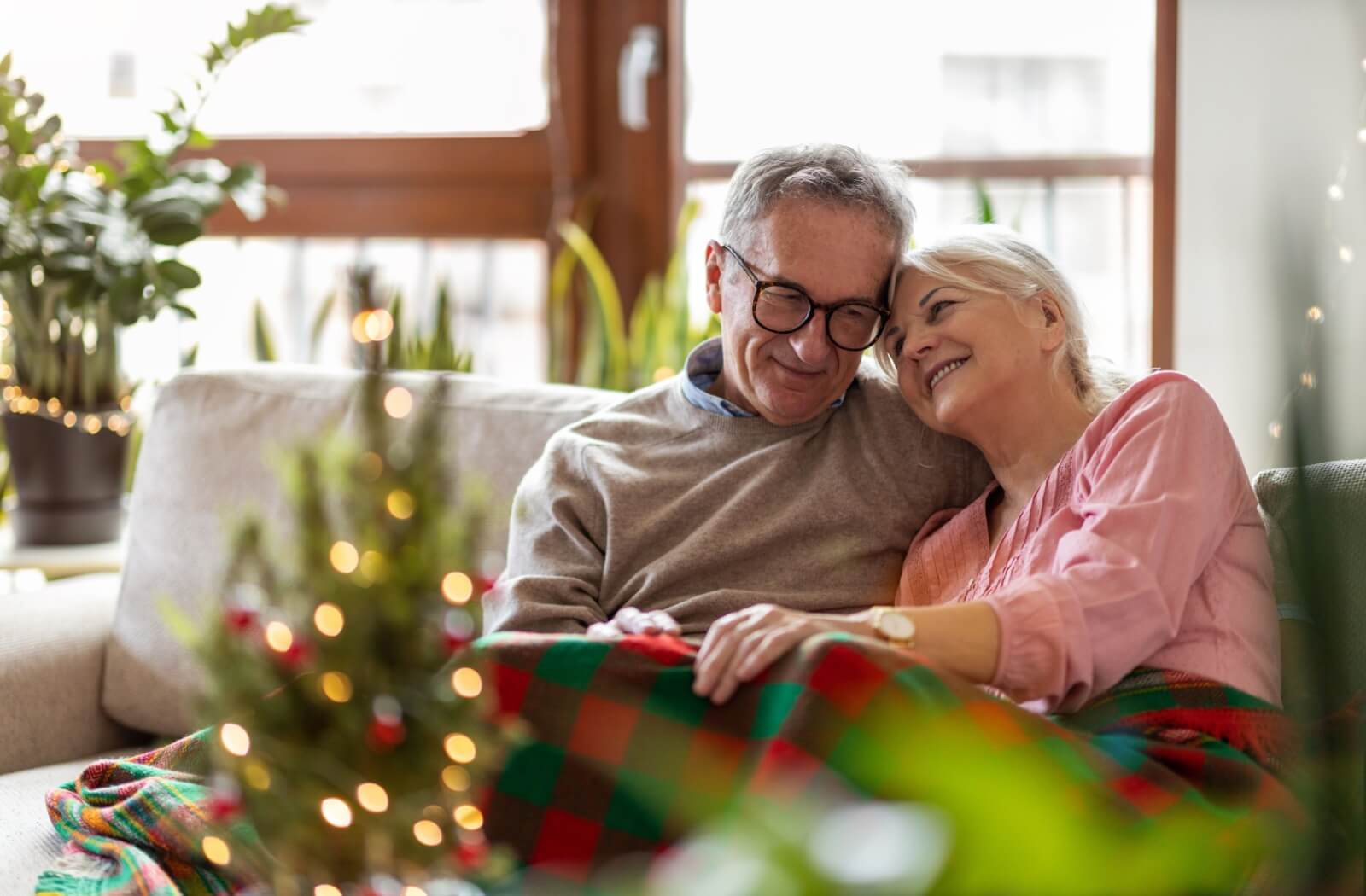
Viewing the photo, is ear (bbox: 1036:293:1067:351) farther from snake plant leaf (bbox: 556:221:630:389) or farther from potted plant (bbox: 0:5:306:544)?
potted plant (bbox: 0:5:306:544)

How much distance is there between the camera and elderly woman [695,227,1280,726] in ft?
4.33

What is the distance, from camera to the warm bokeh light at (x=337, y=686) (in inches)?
29.4

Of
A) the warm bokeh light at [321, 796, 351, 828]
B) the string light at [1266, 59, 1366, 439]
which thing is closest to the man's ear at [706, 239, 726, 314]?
the warm bokeh light at [321, 796, 351, 828]

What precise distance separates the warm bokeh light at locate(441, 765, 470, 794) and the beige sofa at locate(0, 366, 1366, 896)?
1.16 meters

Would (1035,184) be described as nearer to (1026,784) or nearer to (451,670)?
(451,670)

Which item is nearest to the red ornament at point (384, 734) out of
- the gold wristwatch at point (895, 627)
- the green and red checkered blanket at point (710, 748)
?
the green and red checkered blanket at point (710, 748)

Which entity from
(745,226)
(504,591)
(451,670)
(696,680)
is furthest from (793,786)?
(745,226)

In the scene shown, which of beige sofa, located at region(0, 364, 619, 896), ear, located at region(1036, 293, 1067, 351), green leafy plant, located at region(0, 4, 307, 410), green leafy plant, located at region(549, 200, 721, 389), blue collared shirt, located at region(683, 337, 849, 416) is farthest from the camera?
green leafy plant, located at region(549, 200, 721, 389)

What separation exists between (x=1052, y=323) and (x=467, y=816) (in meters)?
1.09

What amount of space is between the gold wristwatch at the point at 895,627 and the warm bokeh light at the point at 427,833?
643 millimetres

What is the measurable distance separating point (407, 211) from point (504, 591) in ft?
5.04

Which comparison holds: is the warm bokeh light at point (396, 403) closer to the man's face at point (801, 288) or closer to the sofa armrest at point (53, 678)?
the man's face at point (801, 288)

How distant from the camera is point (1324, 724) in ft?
1.05

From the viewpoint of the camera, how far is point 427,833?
0.77 meters
